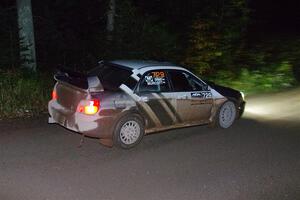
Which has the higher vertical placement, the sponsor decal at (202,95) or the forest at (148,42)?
the forest at (148,42)

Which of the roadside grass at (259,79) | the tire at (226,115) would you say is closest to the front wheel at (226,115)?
the tire at (226,115)

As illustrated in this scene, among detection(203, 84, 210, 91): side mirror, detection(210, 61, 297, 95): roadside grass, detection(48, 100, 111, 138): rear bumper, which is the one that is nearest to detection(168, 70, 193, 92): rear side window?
detection(203, 84, 210, 91): side mirror

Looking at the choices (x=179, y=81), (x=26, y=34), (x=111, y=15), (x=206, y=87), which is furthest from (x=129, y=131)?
(x=111, y=15)

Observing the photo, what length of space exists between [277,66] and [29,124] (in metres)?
10.0

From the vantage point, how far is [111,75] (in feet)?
30.6

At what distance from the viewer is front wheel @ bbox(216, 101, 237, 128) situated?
1060 centimetres

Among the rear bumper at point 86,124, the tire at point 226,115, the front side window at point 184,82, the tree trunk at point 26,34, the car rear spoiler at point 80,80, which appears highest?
the tree trunk at point 26,34

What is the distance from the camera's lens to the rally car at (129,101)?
27.9ft

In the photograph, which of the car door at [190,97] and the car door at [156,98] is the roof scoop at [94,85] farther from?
the car door at [190,97]

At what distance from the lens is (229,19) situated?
17016mm

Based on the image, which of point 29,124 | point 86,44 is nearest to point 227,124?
point 29,124

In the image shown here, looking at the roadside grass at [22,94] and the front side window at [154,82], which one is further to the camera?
the roadside grass at [22,94]

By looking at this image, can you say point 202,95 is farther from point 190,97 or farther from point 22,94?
point 22,94

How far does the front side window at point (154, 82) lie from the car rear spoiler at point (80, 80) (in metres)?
0.93
